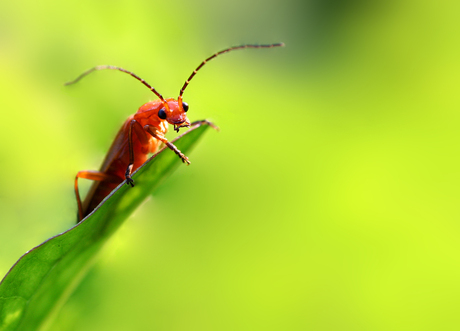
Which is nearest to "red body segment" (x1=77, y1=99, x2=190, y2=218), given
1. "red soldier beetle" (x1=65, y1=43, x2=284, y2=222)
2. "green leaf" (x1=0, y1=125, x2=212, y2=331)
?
"red soldier beetle" (x1=65, y1=43, x2=284, y2=222)

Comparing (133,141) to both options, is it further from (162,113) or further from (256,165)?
(256,165)

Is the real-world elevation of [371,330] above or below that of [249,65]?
below

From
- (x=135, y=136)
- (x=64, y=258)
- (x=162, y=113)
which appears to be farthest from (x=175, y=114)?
(x=64, y=258)

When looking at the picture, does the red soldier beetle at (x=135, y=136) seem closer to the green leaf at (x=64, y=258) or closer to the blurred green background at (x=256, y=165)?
the blurred green background at (x=256, y=165)

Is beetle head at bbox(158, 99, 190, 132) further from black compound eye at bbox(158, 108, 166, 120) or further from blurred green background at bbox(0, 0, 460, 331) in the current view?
blurred green background at bbox(0, 0, 460, 331)

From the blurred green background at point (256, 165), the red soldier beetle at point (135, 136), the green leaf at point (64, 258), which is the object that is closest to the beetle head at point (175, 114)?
the red soldier beetle at point (135, 136)

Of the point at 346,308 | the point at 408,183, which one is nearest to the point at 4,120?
the point at 346,308

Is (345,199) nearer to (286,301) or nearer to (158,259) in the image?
(286,301)
